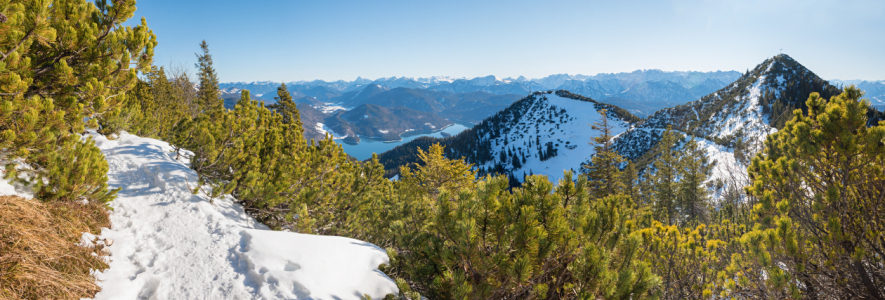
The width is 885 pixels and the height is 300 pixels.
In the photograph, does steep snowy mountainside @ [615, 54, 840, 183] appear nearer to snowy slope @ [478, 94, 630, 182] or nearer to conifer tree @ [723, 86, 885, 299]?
snowy slope @ [478, 94, 630, 182]

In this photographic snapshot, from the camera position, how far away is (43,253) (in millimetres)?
3547

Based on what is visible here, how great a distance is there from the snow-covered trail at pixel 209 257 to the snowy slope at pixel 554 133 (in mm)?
121312

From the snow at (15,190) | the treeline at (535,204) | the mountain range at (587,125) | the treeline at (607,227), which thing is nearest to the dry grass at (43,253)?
the treeline at (535,204)

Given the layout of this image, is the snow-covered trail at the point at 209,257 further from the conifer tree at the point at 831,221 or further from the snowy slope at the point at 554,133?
the snowy slope at the point at 554,133

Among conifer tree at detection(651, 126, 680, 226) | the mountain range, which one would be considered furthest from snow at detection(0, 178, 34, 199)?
the mountain range

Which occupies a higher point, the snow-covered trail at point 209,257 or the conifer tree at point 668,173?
the snow-covered trail at point 209,257

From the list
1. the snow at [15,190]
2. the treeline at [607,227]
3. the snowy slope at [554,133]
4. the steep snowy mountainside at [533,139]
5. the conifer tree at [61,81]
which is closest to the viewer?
the treeline at [607,227]

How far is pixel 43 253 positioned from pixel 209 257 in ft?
5.25

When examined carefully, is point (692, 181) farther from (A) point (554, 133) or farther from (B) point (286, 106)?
(A) point (554, 133)

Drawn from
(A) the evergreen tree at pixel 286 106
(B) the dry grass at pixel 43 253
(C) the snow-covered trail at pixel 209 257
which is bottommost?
(C) the snow-covered trail at pixel 209 257

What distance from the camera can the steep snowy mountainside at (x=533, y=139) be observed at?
13529 cm

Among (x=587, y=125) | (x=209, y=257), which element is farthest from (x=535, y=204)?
(x=587, y=125)

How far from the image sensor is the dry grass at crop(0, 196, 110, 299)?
3221mm

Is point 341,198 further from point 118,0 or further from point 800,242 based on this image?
point 800,242
